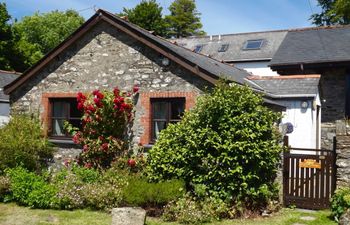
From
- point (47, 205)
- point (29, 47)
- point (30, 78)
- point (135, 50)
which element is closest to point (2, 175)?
point (47, 205)

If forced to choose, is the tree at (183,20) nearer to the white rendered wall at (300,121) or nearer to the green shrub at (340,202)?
Result: the white rendered wall at (300,121)

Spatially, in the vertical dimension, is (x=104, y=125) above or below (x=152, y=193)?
above

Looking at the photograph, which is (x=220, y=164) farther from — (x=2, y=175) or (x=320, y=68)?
(x=320, y=68)

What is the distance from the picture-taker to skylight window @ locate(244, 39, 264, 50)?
103 ft

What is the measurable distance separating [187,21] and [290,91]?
4238cm

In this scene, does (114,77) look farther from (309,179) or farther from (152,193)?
(309,179)

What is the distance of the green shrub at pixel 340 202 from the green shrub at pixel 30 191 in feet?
22.6

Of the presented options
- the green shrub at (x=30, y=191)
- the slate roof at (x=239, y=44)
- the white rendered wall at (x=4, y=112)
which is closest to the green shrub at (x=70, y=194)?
the green shrub at (x=30, y=191)

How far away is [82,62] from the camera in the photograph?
531 inches

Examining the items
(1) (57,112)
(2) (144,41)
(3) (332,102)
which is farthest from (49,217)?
(3) (332,102)

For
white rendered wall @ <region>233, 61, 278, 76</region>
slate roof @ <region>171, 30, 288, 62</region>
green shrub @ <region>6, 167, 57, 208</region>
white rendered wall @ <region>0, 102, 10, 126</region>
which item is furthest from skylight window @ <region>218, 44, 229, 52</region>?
green shrub @ <region>6, 167, 57, 208</region>

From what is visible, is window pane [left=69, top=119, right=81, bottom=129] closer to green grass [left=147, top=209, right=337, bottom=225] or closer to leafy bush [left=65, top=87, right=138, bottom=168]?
leafy bush [left=65, top=87, right=138, bottom=168]

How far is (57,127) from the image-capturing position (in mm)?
13828

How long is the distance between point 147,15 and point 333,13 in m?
18.0
